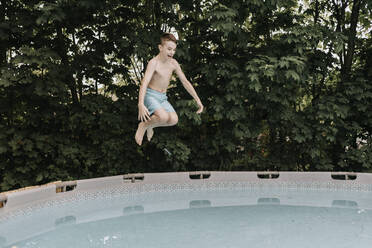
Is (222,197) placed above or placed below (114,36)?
below

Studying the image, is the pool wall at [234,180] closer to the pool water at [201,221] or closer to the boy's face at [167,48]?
the pool water at [201,221]

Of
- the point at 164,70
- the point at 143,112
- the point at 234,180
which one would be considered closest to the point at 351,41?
the point at 234,180

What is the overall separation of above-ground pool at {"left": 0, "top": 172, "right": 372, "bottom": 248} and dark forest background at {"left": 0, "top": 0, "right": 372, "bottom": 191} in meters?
0.92

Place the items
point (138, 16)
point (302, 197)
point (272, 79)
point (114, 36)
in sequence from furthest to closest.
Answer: point (138, 16) → point (114, 36) → point (272, 79) → point (302, 197)

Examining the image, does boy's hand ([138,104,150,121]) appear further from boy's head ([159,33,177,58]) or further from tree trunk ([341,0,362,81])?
tree trunk ([341,0,362,81])

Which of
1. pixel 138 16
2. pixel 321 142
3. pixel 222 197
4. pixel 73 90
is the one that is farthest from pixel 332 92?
pixel 73 90

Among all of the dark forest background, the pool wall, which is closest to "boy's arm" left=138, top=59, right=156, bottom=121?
the dark forest background

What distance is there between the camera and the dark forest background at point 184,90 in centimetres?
570

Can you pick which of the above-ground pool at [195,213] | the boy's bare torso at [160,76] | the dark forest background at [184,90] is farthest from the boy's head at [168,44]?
the above-ground pool at [195,213]

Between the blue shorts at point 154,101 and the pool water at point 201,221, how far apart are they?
53.7 inches

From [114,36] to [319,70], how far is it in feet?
13.8

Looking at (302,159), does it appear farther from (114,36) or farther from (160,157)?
(114,36)

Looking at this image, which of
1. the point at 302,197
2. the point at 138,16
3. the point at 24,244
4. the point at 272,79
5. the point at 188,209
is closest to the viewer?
the point at 24,244

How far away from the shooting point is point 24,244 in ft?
10.2
